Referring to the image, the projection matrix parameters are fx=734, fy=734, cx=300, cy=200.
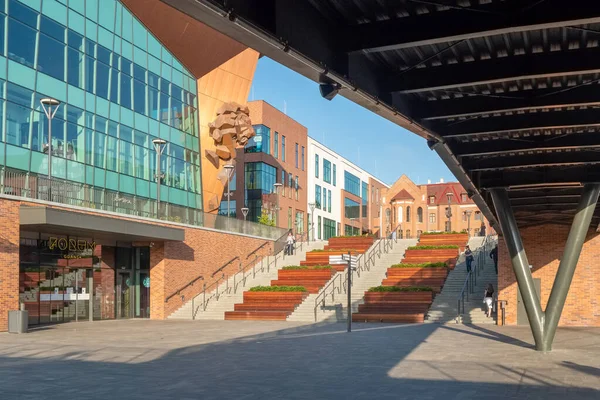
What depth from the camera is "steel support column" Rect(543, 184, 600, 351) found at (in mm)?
17875

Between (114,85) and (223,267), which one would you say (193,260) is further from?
(114,85)

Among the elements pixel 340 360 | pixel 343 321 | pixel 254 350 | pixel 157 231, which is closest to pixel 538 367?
pixel 340 360

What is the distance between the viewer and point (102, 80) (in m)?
34.3

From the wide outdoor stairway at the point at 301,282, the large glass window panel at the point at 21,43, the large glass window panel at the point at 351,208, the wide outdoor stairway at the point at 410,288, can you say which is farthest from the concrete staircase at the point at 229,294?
the large glass window panel at the point at 351,208

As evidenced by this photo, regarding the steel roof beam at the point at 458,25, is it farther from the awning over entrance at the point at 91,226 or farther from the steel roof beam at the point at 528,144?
the awning over entrance at the point at 91,226

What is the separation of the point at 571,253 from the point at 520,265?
4.09 ft

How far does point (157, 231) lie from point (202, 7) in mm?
27794

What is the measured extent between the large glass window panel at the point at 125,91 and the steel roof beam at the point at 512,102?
26.5m

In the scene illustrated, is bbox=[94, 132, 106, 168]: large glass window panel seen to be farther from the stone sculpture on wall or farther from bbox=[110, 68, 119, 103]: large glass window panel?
the stone sculpture on wall

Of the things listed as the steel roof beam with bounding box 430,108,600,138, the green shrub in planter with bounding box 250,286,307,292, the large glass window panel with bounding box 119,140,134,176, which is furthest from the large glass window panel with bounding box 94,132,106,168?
the steel roof beam with bounding box 430,108,600,138

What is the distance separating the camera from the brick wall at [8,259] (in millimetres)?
24906

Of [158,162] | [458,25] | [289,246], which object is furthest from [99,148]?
[458,25]

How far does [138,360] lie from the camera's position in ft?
54.3

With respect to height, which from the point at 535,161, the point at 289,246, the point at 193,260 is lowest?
the point at 193,260
